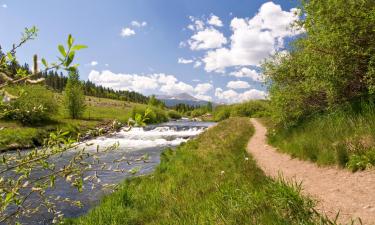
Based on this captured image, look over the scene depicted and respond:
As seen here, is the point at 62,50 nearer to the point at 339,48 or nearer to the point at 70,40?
the point at 70,40

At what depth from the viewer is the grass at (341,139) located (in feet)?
30.6

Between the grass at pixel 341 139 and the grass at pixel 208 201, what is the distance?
252 centimetres

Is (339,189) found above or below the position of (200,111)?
below

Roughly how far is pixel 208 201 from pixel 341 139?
5855mm

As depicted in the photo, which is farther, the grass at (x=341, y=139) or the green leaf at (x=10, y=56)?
the grass at (x=341, y=139)

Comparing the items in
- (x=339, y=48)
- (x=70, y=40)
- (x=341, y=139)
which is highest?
(x=339, y=48)

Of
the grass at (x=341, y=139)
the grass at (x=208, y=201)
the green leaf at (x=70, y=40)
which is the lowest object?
the grass at (x=208, y=201)

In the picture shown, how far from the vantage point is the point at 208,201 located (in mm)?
8266

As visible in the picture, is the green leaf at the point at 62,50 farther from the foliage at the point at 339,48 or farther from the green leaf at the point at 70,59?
the foliage at the point at 339,48

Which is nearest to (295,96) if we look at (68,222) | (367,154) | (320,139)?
(320,139)

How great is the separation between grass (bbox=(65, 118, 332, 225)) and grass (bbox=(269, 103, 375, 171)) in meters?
2.52

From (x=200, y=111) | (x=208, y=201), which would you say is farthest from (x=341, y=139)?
(x=200, y=111)

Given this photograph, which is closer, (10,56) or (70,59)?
(70,59)

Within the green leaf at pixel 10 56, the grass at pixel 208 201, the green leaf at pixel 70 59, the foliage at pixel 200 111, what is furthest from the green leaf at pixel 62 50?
the foliage at pixel 200 111
